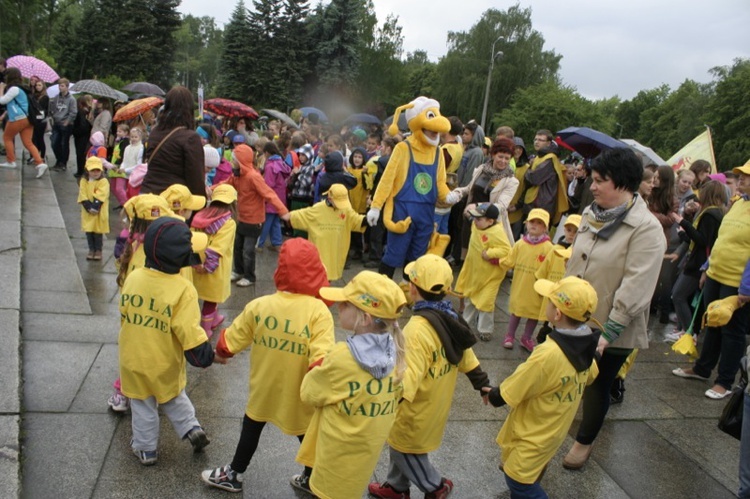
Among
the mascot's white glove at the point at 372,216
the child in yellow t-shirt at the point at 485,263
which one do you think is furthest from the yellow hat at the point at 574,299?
the mascot's white glove at the point at 372,216

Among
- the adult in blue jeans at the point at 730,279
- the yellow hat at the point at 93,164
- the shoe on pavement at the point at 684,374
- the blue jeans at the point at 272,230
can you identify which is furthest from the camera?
the blue jeans at the point at 272,230

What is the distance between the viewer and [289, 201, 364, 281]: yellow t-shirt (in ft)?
22.4

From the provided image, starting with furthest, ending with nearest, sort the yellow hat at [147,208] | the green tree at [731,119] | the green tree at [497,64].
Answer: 1. the green tree at [497,64]
2. the green tree at [731,119]
3. the yellow hat at [147,208]

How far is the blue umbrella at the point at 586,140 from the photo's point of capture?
8.62 meters

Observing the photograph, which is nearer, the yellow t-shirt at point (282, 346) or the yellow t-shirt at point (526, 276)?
the yellow t-shirt at point (282, 346)

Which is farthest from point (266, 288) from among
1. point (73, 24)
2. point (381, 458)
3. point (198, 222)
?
point (73, 24)

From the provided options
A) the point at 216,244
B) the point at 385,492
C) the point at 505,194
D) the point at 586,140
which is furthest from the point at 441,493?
the point at 586,140

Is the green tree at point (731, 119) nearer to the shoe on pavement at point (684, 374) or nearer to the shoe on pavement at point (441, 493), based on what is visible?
the shoe on pavement at point (684, 374)

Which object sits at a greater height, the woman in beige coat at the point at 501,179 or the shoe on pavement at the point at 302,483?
the woman in beige coat at the point at 501,179

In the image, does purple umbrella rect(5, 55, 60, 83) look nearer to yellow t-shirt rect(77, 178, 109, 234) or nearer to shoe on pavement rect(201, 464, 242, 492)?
yellow t-shirt rect(77, 178, 109, 234)

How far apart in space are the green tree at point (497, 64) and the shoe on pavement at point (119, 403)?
1867 inches

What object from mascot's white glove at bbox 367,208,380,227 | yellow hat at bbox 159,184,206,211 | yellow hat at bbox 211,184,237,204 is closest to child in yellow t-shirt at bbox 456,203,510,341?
mascot's white glove at bbox 367,208,380,227

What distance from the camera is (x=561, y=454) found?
420 cm

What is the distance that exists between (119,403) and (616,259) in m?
3.44
